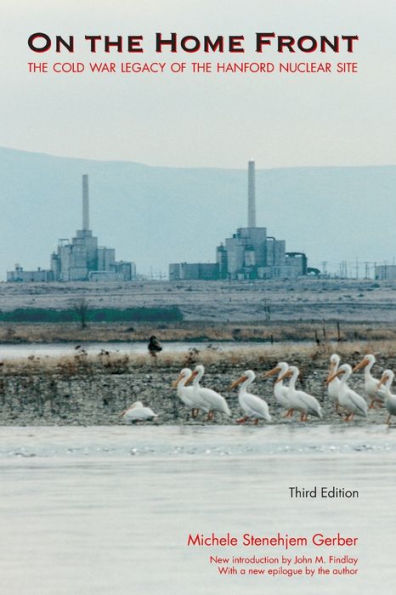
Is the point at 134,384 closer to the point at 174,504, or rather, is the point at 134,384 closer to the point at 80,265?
the point at 174,504

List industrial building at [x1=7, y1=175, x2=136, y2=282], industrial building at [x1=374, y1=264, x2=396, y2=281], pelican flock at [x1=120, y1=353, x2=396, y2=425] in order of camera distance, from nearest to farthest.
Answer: pelican flock at [x1=120, y1=353, x2=396, y2=425] → industrial building at [x1=7, y1=175, x2=136, y2=282] → industrial building at [x1=374, y1=264, x2=396, y2=281]

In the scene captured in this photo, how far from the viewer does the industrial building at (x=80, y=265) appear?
599 ft

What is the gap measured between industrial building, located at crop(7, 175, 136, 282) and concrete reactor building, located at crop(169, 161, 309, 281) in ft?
34.5

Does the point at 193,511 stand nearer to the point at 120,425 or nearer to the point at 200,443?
the point at 200,443

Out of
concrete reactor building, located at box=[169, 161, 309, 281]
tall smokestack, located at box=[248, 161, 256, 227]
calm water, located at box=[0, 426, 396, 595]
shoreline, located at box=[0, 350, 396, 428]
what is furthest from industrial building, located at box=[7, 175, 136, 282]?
calm water, located at box=[0, 426, 396, 595]

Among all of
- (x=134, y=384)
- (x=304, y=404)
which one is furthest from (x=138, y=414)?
(x=134, y=384)

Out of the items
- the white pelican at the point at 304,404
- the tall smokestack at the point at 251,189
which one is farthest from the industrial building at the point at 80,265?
the white pelican at the point at 304,404

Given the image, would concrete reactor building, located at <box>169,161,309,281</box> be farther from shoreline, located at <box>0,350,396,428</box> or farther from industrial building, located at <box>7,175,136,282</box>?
shoreline, located at <box>0,350,396,428</box>

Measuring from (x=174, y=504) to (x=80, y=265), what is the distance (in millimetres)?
168205

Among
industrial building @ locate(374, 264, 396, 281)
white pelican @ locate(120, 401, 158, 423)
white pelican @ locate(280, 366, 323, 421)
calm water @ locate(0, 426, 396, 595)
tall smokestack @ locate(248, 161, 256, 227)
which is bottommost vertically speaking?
calm water @ locate(0, 426, 396, 595)

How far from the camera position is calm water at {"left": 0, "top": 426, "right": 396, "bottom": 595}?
12.9 metres

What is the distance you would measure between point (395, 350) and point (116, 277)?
144043 millimetres

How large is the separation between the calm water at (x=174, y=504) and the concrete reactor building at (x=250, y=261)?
143 m

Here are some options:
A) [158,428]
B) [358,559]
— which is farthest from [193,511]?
[158,428]
